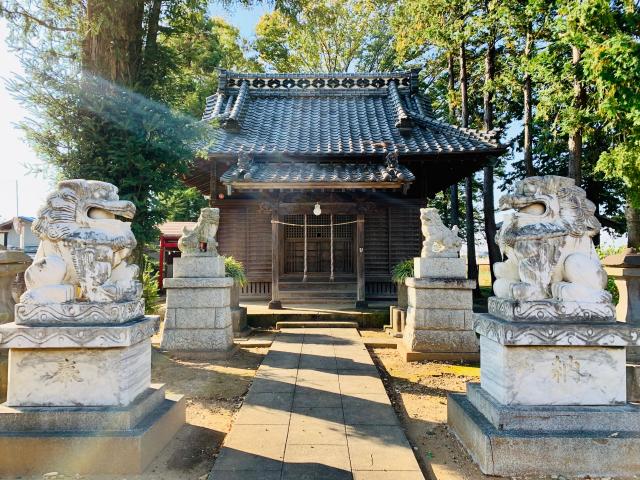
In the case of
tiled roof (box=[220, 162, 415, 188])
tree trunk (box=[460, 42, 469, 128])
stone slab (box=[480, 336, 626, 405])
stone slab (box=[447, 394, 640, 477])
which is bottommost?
stone slab (box=[447, 394, 640, 477])

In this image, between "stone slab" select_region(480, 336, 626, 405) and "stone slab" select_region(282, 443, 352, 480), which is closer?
"stone slab" select_region(282, 443, 352, 480)

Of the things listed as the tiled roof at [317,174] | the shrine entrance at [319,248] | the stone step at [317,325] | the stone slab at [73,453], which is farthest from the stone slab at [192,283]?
the shrine entrance at [319,248]

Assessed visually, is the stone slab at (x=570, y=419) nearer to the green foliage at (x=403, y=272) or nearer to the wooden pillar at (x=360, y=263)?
the green foliage at (x=403, y=272)

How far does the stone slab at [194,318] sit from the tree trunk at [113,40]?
3.96 meters

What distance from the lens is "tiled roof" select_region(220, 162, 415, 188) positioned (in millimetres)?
9375

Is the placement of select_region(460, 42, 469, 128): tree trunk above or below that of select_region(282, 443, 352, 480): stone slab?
above

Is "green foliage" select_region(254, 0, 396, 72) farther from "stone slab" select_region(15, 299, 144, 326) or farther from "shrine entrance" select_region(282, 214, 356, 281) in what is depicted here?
"stone slab" select_region(15, 299, 144, 326)

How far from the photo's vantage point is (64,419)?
3.01 metres

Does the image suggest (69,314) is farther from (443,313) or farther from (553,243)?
(443,313)

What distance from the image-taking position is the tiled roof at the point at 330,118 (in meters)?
10.7

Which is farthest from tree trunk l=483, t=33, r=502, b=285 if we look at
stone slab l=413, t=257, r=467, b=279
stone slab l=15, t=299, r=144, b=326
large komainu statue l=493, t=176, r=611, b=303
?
stone slab l=15, t=299, r=144, b=326

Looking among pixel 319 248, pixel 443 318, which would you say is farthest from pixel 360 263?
pixel 443 318

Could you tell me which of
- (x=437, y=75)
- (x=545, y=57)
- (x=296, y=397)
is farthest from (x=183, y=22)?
(x=437, y=75)

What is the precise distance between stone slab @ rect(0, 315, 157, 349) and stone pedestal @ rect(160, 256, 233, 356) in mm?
3784
